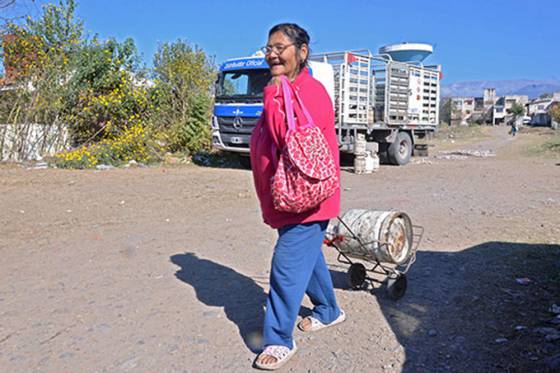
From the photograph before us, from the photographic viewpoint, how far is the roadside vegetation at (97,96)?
12.9m

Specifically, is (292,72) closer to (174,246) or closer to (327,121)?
(327,121)

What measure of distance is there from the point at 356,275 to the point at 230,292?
102 centimetres

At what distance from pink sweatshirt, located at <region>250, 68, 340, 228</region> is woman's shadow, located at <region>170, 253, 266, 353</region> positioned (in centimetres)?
92

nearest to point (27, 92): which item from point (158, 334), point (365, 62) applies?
point (365, 62)

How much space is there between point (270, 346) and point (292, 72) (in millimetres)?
1560

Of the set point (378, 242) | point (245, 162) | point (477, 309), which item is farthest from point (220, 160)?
point (477, 309)

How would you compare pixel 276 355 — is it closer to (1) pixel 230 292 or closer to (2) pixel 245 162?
(1) pixel 230 292

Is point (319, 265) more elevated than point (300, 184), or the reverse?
point (300, 184)

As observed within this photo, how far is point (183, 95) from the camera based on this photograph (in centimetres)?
1708

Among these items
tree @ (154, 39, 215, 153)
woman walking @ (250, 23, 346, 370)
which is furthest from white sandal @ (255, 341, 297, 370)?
tree @ (154, 39, 215, 153)

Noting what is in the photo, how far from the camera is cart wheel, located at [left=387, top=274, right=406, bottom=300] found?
156 inches

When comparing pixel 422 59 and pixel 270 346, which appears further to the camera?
pixel 422 59

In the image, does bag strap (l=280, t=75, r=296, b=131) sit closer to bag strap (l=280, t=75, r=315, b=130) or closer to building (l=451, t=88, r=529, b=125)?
bag strap (l=280, t=75, r=315, b=130)

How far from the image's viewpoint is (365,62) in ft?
47.6
